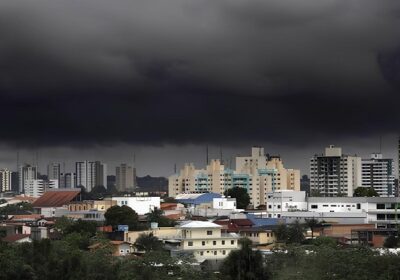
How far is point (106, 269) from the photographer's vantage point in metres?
20.4

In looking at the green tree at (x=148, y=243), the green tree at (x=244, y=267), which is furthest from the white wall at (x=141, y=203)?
the green tree at (x=244, y=267)

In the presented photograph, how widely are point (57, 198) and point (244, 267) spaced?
41280 mm

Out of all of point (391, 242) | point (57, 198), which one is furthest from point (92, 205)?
point (391, 242)

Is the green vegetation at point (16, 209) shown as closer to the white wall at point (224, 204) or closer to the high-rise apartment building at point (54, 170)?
the white wall at point (224, 204)

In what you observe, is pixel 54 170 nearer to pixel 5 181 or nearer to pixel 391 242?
pixel 5 181

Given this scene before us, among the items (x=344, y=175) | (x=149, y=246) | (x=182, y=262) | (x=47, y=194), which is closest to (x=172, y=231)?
(x=149, y=246)

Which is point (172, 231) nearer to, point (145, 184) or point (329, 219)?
point (329, 219)

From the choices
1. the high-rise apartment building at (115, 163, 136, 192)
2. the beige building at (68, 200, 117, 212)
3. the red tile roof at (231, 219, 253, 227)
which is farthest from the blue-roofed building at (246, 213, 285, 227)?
the high-rise apartment building at (115, 163, 136, 192)

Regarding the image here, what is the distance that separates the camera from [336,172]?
7444 centimetres

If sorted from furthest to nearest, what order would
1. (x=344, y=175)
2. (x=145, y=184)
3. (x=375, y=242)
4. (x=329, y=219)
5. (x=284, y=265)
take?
(x=145, y=184) → (x=344, y=175) → (x=329, y=219) → (x=375, y=242) → (x=284, y=265)

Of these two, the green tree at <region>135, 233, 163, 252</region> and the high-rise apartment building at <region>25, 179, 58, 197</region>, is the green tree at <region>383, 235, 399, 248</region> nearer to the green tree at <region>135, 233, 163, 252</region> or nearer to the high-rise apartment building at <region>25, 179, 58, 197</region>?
the green tree at <region>135, 233, 163, 252</region>

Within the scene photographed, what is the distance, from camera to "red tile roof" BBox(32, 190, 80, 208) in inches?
2299

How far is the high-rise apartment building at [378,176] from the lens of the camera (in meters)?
81.4

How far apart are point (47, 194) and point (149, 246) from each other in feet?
114
